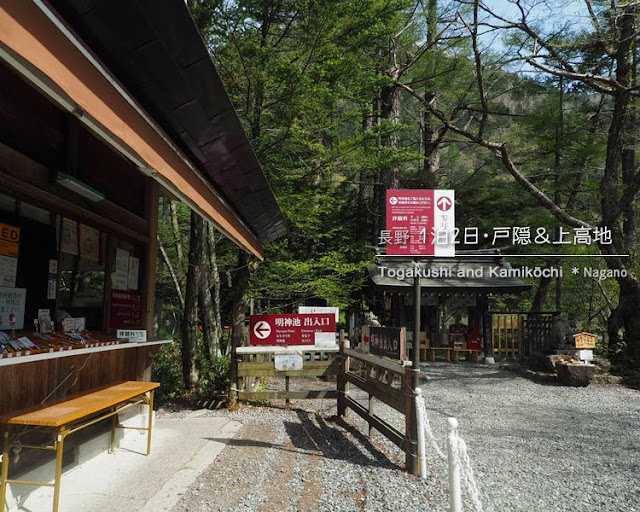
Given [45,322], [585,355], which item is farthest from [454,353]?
[45,322]

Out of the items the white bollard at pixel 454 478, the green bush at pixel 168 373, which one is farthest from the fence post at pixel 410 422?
the green bush at pixel 168 373

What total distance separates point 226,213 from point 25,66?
295 centimetres

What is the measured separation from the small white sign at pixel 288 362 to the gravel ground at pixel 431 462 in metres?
0.74

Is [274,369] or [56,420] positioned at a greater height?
[56,420]

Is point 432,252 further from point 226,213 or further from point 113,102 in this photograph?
point 113,102

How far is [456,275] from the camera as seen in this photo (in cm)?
1598

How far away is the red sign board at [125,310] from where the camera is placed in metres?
5.11

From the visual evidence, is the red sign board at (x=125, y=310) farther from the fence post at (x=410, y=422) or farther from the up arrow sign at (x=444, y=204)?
the up arrow sign at (x=444, y=204)

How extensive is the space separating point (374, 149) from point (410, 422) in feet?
22.3

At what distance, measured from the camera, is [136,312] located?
5660 mm

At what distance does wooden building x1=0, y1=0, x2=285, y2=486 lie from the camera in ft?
6.08

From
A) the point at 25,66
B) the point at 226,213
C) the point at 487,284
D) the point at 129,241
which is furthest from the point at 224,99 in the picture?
the point at 487,284

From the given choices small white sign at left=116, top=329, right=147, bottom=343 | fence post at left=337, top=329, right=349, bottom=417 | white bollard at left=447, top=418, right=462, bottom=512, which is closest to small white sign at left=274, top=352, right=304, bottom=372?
fence post at left=337, top=329, right=349, bottom=417

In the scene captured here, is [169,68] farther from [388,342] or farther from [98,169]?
[388,342]
